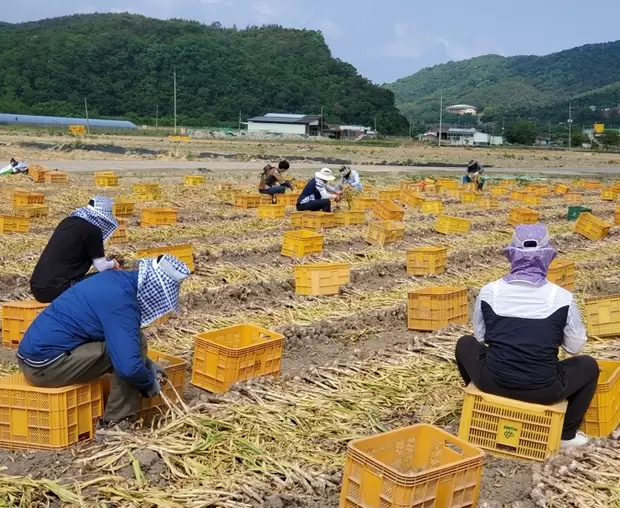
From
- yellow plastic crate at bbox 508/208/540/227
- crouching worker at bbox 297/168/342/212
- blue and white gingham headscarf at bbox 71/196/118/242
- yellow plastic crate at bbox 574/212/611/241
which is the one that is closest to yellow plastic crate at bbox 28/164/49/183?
crouching worker at bbox 297/168/342/212

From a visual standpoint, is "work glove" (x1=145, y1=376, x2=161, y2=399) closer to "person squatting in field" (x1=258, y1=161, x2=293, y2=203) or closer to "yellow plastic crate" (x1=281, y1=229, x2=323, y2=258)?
"yellow plastic crate" (x1=281, y1=229, x2=323, y2=258)

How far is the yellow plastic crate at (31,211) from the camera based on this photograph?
42.8 ft

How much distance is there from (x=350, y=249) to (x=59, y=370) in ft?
25.0

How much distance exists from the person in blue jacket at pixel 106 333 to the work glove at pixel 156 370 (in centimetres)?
13

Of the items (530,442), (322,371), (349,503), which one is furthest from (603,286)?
(349,503)

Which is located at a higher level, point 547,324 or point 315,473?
point 547,324

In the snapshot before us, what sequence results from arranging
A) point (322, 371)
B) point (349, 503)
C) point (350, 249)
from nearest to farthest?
point (349, 503)
point (322, 371)
point (350, 249)

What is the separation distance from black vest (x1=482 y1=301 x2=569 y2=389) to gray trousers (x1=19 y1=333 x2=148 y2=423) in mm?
2221

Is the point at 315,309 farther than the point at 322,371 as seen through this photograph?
A: Yes

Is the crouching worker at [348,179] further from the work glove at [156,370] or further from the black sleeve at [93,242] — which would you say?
the work glove at [156,370]

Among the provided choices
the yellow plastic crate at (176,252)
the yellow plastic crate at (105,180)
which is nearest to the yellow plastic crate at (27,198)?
the yellow plastic crate at (105,180)

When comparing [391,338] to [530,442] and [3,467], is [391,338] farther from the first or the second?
[3,467]

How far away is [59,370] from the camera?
14.0ft

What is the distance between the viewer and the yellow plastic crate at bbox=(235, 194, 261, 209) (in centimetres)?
1562
